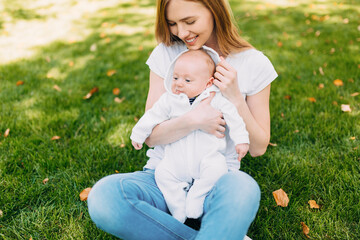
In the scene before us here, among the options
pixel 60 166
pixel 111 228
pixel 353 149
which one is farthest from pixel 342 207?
pixel 60 166

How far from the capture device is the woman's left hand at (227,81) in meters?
1.68

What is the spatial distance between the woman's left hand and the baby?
0.05 meters

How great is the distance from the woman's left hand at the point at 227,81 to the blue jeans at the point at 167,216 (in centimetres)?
44

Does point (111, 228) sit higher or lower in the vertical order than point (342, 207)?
higher

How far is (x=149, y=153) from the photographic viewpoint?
1.98 metres

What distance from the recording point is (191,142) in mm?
1762

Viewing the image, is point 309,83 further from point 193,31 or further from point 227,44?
point 193,31

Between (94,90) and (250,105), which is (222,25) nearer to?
(250,105)

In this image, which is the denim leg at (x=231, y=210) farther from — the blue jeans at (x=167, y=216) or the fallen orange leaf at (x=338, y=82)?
the fallen orange leaf at (x=338, y=82)

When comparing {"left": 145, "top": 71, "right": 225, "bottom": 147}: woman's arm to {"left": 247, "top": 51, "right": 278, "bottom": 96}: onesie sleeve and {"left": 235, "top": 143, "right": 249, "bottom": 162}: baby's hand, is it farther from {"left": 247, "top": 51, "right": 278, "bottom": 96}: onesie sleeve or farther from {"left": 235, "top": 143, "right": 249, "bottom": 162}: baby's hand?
{"left": 247, "top": 51, "right": 278, "bottom": 96}: onesie sleeve

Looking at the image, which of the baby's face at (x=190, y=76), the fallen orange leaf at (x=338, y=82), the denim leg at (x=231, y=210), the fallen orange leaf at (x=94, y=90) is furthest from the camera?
the fallen orange leaf at (x=94, y=90)

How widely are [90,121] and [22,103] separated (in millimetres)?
838

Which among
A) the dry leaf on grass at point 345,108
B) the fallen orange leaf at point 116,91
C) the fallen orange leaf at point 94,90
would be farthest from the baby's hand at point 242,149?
the fallen orange leaf at point 94,90

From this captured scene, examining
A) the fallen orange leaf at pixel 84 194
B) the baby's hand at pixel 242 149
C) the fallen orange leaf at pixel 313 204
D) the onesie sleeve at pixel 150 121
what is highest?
the onesie sleeve at pixel 150 121
